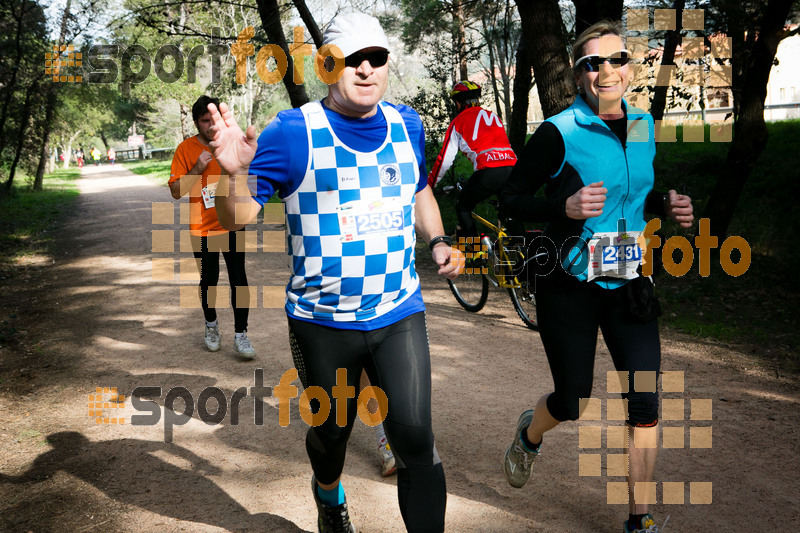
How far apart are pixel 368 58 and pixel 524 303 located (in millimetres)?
5159

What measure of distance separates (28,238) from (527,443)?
15.2m

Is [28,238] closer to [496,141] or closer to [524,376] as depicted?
[496,141]

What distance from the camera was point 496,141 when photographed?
7.51 metres

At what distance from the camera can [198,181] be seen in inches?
236

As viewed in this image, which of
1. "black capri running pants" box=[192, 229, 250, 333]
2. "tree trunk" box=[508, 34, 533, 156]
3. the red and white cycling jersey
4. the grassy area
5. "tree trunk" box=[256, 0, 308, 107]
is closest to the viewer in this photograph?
"black capri running pants" box=[192, 229, 250, 333]

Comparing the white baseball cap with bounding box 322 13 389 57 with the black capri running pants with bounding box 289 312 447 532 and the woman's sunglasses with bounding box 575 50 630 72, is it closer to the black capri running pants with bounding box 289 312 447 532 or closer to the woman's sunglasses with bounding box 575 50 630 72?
the woman's sunglasses with bounding box 575 50 630 72

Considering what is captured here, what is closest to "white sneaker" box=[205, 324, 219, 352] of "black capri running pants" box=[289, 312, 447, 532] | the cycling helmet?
the cycling helmet

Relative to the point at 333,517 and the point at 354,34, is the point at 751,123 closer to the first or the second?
the point at 354,34

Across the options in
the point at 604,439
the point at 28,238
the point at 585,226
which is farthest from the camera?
the point at 28,238

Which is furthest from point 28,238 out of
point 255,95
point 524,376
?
point 255,95

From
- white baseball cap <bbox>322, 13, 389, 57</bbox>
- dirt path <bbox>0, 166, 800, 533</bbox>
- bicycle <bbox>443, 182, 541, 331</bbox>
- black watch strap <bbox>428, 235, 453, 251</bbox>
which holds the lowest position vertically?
dirt path <bbox>0, 166, 800, 533</bbox>

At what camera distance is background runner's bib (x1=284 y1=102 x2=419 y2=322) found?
2764 mm

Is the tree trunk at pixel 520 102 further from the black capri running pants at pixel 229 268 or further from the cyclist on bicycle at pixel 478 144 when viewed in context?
the black capri running pants at pixel 229 268

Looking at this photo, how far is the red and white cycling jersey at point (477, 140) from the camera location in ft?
24.2
